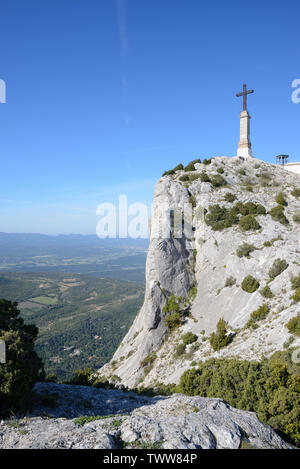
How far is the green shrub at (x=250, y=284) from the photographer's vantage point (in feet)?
91.0

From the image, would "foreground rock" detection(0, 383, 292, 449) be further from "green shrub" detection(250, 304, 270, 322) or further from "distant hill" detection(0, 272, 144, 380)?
"distant hill" detection(0, 272, 144, 380)

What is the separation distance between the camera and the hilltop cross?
46062 millimetres

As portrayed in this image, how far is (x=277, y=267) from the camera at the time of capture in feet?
89.9

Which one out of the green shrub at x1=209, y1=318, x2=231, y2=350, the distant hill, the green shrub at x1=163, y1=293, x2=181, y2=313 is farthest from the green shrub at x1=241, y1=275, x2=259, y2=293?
the distant hill

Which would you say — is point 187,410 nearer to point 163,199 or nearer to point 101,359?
point 163,199

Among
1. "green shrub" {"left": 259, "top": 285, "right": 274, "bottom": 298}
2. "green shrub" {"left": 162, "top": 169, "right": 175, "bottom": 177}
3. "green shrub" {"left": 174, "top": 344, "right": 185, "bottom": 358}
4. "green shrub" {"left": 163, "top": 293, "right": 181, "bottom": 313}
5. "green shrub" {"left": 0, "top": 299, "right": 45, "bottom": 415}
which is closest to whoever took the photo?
"green shrub" {"left": 0, "top": 299, "right": 45, "bottom": 415}

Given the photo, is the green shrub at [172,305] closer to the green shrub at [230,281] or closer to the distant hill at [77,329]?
the green shrub at [230,281]

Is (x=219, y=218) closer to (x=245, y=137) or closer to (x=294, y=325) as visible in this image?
(x=294, y=325)

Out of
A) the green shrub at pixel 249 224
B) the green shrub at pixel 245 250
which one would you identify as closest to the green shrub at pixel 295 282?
the green shrub at pixel 245 250

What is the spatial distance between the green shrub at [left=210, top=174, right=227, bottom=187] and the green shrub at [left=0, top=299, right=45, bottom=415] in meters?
32.9

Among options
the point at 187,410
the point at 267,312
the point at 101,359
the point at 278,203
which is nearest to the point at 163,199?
the point at 278,203

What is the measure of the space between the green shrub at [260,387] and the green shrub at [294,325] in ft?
7.57
